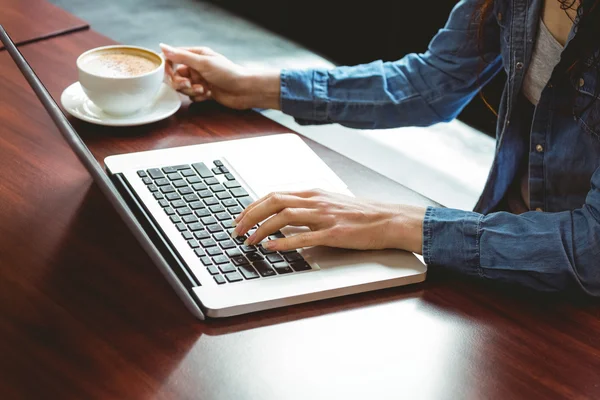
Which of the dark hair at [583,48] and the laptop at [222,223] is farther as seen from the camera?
the dark hair at [583,48]

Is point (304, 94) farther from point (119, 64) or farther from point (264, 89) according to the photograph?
point (119, 64)

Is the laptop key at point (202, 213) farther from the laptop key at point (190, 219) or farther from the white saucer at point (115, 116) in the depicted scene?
the white saucer at point (115, 116)

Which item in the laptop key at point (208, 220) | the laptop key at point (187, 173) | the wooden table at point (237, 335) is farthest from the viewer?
the laptop key at point (187, 173)

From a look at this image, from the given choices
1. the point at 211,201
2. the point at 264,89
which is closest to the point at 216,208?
the point at 211,201

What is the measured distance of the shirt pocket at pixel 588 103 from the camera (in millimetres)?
1202

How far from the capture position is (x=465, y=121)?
3174 mm

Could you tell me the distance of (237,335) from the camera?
927 mm

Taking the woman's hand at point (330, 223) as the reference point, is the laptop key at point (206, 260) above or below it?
below

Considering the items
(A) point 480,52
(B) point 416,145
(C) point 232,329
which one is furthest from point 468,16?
(B) point 416,145

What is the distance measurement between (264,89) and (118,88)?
263 millimetres

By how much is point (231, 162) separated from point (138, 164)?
0.45 ft

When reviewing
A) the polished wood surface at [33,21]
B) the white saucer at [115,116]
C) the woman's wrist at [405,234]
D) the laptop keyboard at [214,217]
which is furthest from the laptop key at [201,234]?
the polished wood surface at [33,21]

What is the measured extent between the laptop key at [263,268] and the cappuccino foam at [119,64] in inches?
18.5

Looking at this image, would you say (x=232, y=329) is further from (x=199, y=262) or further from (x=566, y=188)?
(x=566, y=188)
